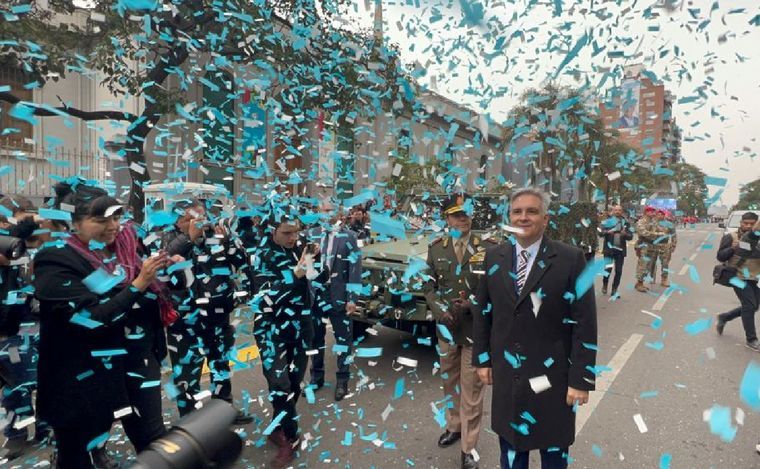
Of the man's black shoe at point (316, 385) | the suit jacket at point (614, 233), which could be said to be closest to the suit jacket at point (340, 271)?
the man's black shoe at point (316, 385)

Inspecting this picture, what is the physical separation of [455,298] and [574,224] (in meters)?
5.96

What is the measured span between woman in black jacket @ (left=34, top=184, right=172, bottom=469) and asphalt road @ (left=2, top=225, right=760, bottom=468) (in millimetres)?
1137

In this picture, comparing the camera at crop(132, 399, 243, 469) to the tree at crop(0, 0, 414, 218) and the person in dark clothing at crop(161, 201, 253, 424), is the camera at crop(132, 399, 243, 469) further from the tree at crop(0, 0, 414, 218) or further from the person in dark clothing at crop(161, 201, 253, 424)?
the tree at crop(0, 0, 414, 218)

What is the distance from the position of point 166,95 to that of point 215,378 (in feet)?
14.9

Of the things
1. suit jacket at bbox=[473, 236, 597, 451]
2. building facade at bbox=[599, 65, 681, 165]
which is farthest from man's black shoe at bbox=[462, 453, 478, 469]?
building facade at bbox=[599, 65, 681, 165]

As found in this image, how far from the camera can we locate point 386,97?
4844 mm

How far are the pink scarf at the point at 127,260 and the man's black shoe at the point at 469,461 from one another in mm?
2180

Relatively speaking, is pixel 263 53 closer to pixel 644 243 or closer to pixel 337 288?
pixel 337 288

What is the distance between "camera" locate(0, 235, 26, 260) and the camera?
3.10m

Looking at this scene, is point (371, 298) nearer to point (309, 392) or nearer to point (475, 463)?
point (309, 392)

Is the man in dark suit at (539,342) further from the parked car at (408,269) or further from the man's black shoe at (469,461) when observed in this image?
the parked car at (408,269)

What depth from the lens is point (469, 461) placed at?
3.19m

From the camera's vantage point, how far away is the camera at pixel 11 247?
10.2 feet

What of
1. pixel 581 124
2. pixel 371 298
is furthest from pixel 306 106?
pixel 581 124
